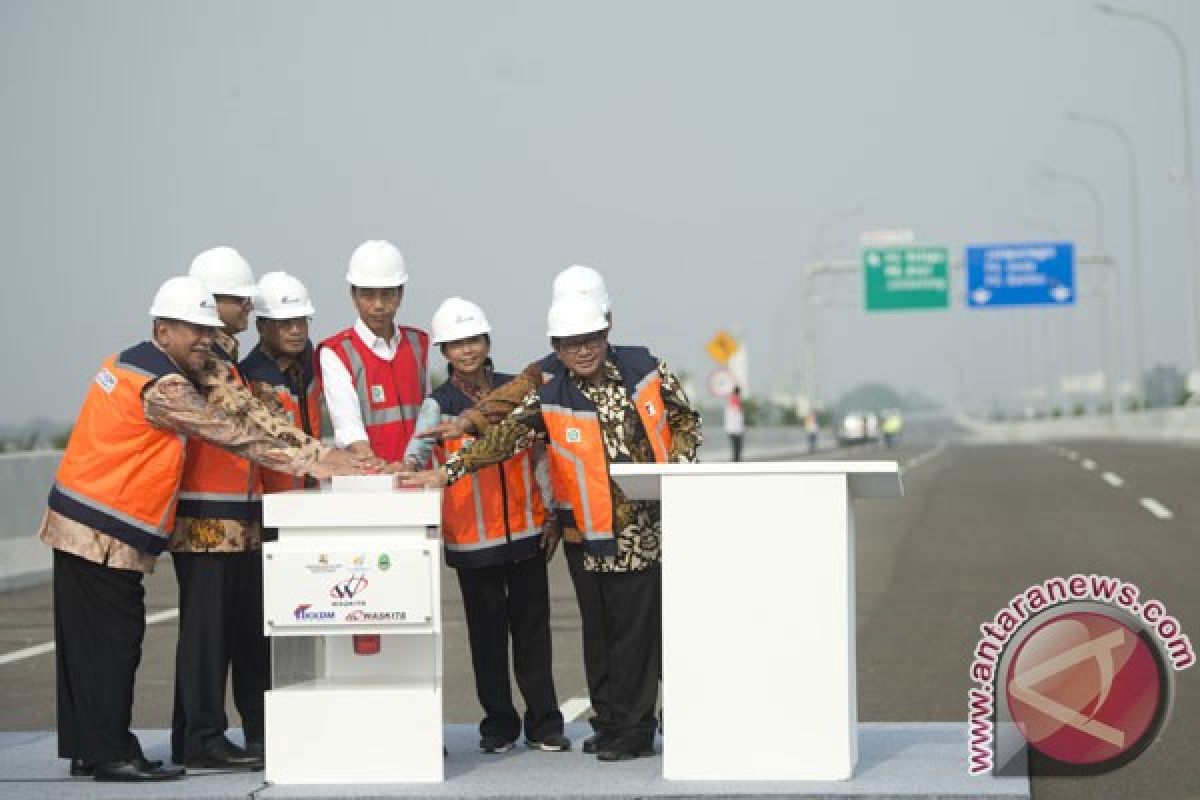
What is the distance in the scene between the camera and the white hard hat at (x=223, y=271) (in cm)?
762

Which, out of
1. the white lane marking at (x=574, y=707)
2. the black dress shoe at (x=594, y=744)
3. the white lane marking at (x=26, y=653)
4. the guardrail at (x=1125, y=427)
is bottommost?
the white lane marking at (x=574, y=707)

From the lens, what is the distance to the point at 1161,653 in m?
6.69

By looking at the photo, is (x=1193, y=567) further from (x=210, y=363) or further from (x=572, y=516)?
(x=210, y=363)

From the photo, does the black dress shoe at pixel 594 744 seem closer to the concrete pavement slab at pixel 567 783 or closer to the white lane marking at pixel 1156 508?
the concrete pavement slab at pixel 567 783

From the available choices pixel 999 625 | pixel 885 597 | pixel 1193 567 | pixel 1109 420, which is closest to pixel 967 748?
pixel 999 625

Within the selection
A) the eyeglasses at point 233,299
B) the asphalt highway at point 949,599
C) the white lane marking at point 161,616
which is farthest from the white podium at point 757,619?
the white lane marking at point 161,616

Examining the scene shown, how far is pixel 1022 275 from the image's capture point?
194 ft

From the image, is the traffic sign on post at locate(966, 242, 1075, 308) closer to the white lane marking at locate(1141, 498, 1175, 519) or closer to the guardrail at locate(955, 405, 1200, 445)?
the guardrail at locate(955, 405, 1200, 445)

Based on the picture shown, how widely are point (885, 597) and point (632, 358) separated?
7337 mm

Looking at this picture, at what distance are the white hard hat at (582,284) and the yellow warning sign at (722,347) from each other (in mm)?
36356

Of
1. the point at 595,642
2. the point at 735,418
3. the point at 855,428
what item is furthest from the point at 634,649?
the point at 855,428

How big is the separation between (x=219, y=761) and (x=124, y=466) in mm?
1187

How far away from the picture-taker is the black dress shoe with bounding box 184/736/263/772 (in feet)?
24.2
